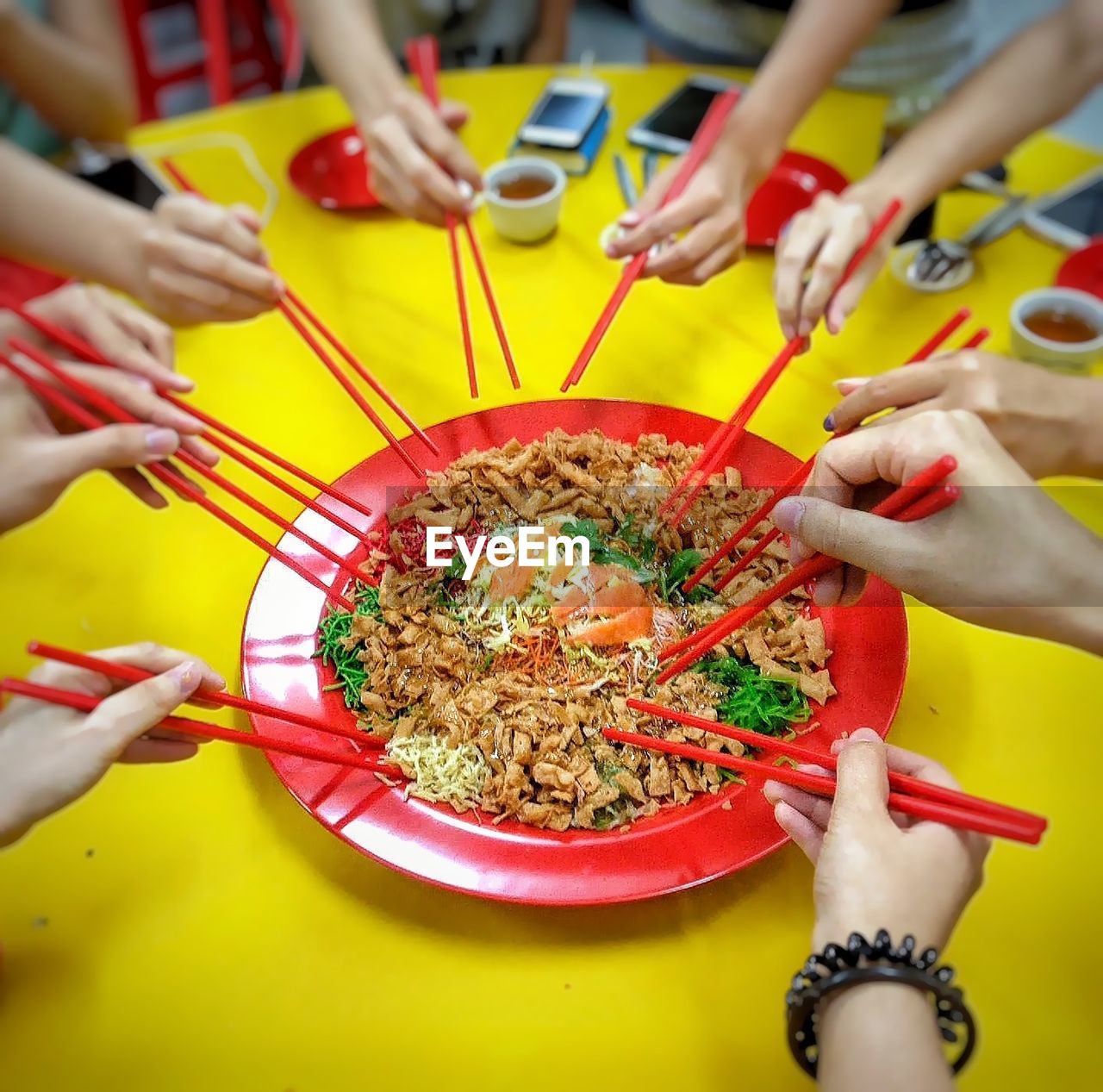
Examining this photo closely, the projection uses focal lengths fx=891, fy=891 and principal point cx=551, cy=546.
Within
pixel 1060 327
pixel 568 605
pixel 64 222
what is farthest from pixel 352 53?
pixel 1060 327

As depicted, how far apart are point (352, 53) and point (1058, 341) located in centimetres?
172

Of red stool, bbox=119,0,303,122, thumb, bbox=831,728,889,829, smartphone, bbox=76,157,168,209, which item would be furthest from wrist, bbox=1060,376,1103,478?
red stool, bbox=119,0,303,122

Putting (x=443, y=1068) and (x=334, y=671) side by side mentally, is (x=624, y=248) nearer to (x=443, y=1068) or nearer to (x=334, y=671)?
(x=334, y=671)

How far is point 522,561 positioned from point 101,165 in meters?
1.75

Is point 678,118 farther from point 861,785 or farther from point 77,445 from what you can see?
point 861,785

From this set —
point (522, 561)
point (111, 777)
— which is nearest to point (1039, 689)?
point (522, 561)

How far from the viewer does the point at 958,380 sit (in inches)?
52.9

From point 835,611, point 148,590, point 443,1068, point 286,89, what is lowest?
point 443,1068

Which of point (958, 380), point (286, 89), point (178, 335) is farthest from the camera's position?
point (286, 89)

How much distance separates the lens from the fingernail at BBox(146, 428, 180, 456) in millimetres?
1407

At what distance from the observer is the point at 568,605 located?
1.35 m

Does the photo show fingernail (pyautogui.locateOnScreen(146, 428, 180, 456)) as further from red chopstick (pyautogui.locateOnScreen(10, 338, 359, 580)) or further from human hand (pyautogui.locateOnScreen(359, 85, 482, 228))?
human hand (pyautogui.locateOnScreen(359, 85, 482, 228))

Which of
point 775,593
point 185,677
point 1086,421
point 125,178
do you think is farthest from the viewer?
point 125,178

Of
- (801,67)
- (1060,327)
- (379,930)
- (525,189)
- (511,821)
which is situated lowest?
(379,930)
